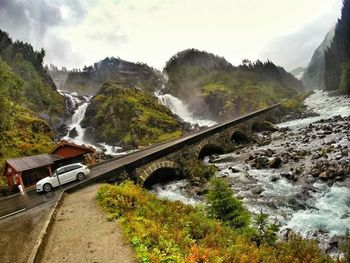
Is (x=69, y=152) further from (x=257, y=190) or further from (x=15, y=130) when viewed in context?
(x=257, y=190)

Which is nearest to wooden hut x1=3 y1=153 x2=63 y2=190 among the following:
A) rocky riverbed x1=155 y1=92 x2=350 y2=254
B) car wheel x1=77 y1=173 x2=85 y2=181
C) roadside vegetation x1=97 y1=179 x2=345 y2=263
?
car wheel x1=77 y1=173 x2=85 y2=181

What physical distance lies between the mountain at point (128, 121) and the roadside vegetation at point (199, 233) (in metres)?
52.5

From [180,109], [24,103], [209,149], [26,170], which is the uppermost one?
[24,103]

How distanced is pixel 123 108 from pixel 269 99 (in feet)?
251

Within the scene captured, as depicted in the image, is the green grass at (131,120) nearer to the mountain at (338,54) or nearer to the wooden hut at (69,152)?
the wooden hut at (69,152)

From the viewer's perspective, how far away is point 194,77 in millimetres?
169625

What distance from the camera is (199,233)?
42.0 feet

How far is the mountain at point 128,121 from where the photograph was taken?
7188cm

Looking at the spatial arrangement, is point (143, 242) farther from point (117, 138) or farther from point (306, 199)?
point (117, 138)

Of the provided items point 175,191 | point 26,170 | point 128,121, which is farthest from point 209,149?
point 128,121

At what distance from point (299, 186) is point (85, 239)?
17.5 metres

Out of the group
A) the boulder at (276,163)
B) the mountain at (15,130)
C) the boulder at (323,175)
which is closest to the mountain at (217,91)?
the mountain at (15,130)

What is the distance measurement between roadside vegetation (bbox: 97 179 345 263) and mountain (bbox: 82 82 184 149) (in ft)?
172

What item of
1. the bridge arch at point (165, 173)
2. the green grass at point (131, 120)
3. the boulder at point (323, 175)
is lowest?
the boulder at point (323, 175)
